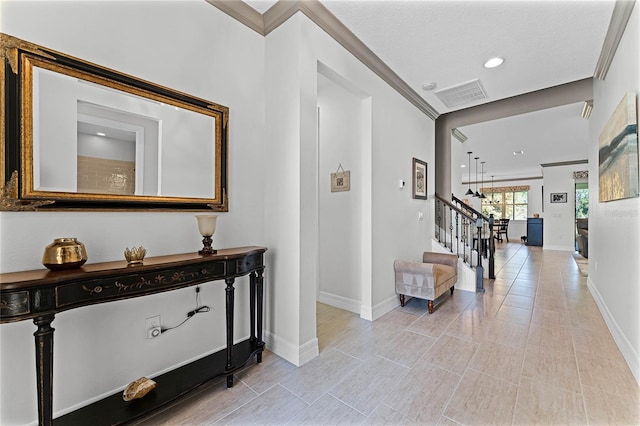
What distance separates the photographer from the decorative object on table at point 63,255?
4.28ft

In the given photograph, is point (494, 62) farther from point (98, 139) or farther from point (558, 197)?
point (558, 197)

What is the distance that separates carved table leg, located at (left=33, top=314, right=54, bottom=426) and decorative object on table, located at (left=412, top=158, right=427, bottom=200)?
376cm

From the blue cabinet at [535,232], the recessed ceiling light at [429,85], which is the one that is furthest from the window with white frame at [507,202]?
the recessed ceiling light at [429,85]

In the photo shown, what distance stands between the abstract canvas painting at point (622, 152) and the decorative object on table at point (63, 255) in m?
3.47

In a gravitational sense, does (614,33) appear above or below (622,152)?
above

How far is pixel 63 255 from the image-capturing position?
4.33 ft

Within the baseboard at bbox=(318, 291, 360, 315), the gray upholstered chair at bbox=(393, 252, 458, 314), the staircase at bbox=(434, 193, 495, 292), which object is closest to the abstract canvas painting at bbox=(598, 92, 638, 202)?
the gray upholstered chair at bbox=(393, 252, 458, 314)

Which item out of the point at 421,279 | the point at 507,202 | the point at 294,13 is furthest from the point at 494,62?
the point at 507,202

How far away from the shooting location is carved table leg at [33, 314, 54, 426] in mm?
1187

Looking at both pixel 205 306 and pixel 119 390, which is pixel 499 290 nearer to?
pixel 205 306

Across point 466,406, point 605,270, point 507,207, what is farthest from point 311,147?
point 507,207

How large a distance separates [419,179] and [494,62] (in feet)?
5.22

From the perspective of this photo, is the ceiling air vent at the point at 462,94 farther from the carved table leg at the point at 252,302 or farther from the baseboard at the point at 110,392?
the baseboard at the point at 110,392

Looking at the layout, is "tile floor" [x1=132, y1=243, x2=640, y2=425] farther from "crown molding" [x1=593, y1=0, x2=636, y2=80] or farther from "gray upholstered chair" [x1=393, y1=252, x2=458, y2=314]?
"crown molding" [x1=593, y1=0, x2=636, y2=80]
